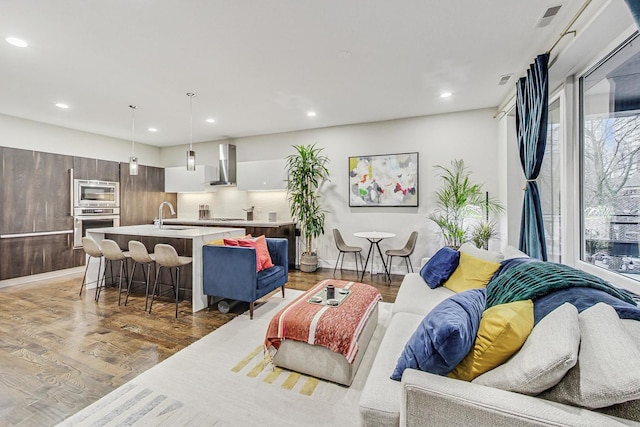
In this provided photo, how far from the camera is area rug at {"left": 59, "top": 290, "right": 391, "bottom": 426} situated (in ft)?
5.55

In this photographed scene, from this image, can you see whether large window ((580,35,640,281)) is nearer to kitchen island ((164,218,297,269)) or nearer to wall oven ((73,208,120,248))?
kitchen island ((164,218,297,269))

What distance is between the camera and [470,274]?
2633 millimetres

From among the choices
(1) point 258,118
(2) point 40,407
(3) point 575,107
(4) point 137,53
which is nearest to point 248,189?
(1) point 258,118

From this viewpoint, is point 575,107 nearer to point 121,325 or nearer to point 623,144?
point 623,144

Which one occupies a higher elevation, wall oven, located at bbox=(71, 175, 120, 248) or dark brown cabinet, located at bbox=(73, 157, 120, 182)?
dark brown cabinet, located at bbox=(73, 157, 120, 182)

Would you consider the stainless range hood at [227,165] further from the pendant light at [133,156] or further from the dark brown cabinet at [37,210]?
the dark brown cabinet at [37,210]

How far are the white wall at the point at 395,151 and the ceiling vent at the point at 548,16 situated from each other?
2.37 metres

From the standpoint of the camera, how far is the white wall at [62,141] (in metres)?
4.94

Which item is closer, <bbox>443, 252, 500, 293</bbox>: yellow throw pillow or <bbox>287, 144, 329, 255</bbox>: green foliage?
<bbox>443, 252, 500, 293</bbox>: yellow throw pillow

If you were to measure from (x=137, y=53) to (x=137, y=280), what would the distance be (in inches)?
118

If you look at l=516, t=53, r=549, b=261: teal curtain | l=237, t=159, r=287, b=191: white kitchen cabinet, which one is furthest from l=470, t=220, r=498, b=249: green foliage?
A: l=237, t=159, r=287, b=191: white kitchen cabinet

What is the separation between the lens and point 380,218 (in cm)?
538

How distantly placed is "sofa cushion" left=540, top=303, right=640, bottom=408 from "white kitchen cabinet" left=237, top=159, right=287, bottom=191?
522cm

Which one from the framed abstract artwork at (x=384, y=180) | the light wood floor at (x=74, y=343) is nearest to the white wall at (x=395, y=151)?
the framed abstract artwork at (x=384, y=180)
